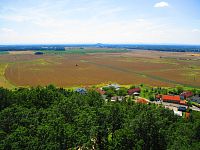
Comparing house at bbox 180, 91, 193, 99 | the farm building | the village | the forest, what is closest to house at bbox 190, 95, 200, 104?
the village

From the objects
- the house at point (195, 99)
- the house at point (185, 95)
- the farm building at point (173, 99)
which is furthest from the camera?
the house at point (185, 95)

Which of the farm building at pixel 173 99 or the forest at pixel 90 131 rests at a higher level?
the forest at pixel 90 131

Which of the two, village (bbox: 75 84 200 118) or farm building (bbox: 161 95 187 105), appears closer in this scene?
village (bbox: 75 84 200 118)

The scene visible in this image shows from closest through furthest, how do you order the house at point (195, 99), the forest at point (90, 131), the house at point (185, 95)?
1. the forest at point (90, 131)
2. the house at point (195, 99)
3. the house at point (185, 95)

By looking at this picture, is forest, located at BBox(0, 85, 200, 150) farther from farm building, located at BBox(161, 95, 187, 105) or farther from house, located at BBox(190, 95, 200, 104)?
house, located at BBox(190, 95, 200, 104)

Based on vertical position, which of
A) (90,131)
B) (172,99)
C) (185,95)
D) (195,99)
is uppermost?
(90,131)

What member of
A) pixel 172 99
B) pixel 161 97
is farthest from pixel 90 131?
pixel 161 97

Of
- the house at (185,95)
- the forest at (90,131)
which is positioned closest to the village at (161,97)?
the house at (185,95)

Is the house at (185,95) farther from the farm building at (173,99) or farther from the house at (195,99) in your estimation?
the farm building at (173,99)

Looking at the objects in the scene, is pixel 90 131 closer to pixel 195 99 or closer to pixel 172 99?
pixel 172 99

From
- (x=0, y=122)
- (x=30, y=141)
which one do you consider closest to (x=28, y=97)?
(x=0, y=122)

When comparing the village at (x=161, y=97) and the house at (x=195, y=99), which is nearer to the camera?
the village at (x=161, y=97)
